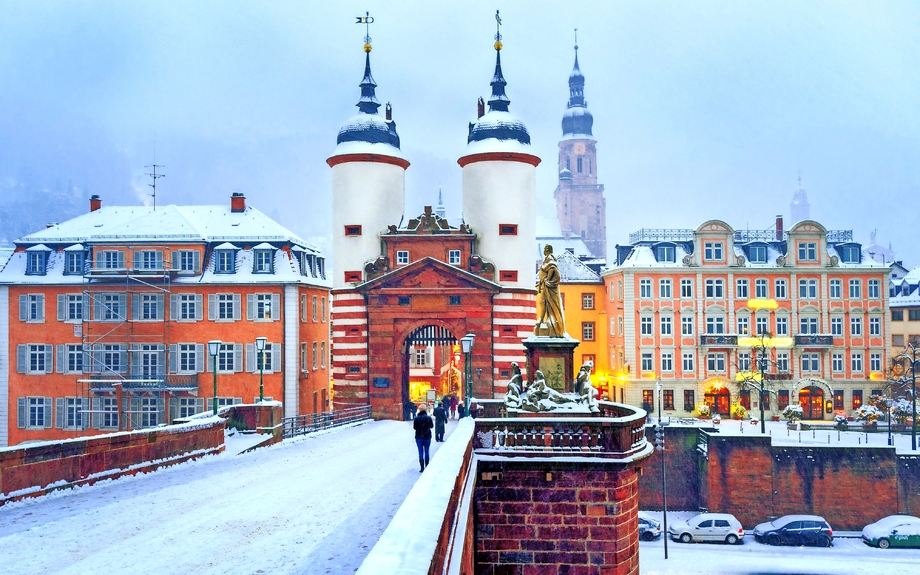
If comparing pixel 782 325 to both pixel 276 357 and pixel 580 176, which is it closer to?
pixel 276 357

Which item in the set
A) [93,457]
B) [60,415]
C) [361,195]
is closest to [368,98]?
[361,195]

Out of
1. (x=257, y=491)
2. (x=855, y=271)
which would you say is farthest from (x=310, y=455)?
(x=855, y=271)

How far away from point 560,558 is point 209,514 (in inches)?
268

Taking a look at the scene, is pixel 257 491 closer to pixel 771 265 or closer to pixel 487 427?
pixel 487 427

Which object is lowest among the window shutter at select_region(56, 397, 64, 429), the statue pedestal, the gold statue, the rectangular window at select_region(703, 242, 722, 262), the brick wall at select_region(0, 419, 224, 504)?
the window shutter at select_region(56, 397, 64, 429)

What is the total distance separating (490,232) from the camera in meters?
40.1

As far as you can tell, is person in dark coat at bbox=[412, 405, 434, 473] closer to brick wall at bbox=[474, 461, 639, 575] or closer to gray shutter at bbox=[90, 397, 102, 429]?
brick wall at bbox=[474, 461, 639, 575]

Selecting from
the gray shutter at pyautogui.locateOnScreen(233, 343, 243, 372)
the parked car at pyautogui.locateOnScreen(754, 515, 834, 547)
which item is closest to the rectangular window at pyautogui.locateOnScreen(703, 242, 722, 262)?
the parked car at pyautogui.locateOnScreen(754, 515, 834, 547)

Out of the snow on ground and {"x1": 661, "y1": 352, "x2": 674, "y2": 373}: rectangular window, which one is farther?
{"x1": 661, "y1": 352, "x2": 674, "y2": 373}: rectangular window

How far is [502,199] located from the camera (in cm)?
4009

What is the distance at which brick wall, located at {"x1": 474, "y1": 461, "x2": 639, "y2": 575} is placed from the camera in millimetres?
14977

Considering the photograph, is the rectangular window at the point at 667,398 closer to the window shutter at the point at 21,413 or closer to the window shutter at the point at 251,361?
the window shutter at the point at 251,361

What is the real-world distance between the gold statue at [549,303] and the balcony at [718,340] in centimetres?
3330

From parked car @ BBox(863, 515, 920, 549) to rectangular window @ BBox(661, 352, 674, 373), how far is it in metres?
17.2
